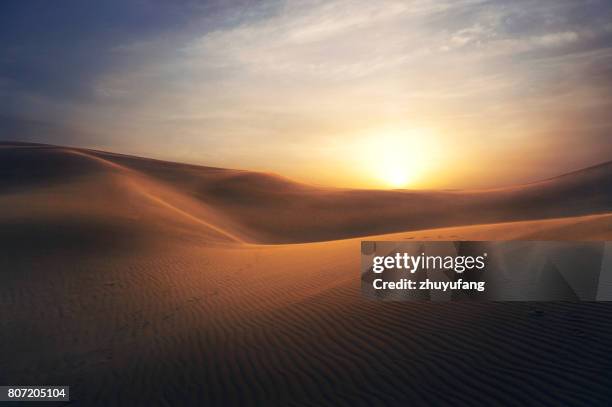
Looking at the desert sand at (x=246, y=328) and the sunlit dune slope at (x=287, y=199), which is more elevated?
the sunlit dune slope at (x=287, y=199)

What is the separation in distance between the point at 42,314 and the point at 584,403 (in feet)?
37.7

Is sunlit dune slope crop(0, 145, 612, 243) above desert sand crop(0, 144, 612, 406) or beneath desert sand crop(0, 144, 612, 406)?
above

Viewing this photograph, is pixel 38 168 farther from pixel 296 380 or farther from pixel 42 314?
pixel 296 380

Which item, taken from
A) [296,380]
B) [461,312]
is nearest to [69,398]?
[296,380]

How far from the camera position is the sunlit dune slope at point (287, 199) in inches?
1350

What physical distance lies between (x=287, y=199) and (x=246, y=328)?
129ft

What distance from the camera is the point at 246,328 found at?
30.2 feet

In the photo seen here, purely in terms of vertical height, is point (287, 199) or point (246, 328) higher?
point (287, 199)

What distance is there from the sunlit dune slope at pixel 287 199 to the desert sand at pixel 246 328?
26.9 feet

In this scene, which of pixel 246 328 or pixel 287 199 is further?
pixel 287 199

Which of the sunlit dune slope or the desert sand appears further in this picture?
the sunlit dune slope

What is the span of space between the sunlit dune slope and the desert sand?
8196 mm

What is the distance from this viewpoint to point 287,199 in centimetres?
4844

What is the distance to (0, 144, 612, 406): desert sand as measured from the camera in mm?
6141
